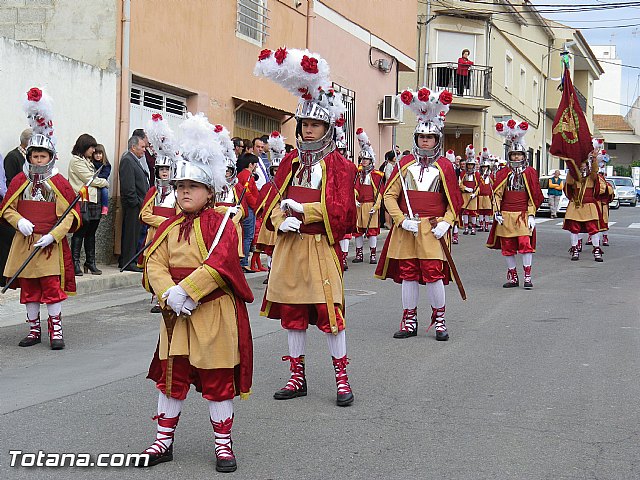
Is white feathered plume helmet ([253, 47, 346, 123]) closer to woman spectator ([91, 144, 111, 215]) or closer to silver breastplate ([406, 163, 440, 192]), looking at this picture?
silver breastplate ([406, 163, 440, 192])

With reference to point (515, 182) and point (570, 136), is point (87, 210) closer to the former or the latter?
point (515, 182)

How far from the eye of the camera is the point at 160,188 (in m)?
10.3

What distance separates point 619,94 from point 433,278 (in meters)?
89.5

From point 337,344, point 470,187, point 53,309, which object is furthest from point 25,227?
point 470,187

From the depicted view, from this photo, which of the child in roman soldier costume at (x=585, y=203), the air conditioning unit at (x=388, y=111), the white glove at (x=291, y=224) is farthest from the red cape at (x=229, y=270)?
the air conditioning unit at (x=388, y=111)

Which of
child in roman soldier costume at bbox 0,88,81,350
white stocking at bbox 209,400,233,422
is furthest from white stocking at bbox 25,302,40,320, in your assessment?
white stocking at bbox 209,400,233,422

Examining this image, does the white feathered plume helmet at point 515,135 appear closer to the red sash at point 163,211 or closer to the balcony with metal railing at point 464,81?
the red sash at point 163,211

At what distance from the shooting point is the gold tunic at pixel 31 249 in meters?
8.61

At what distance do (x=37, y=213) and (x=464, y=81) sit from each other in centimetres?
3115

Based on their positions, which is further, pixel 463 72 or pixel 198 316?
pixel 463 72

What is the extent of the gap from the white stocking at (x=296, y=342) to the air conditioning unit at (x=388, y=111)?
820 inches

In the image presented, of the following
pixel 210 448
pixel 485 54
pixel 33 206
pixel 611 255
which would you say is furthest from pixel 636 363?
pixel 485 54

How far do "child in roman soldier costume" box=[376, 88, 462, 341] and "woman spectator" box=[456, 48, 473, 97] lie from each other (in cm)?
2553

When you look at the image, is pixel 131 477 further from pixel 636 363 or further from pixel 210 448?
pixel 636 363
